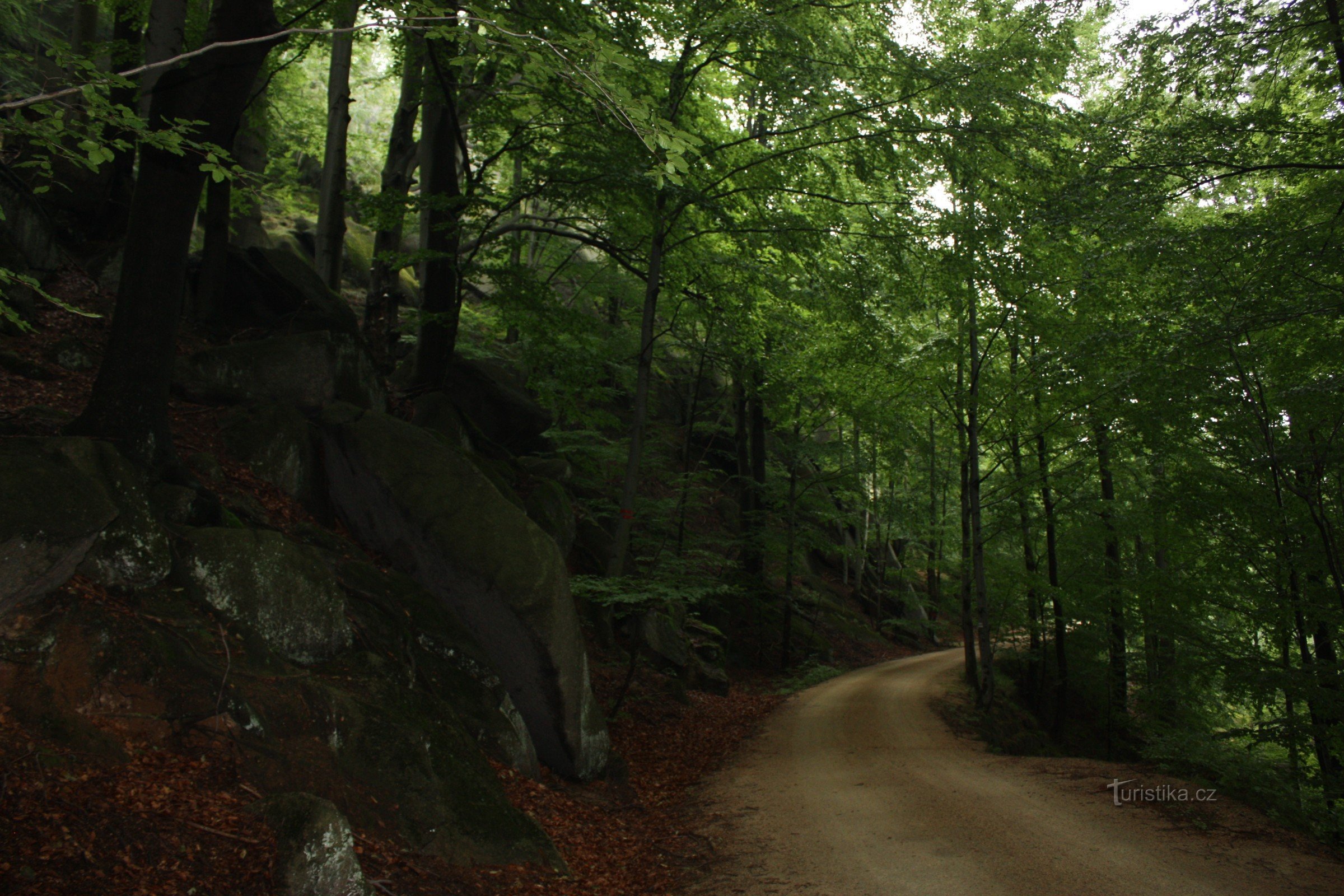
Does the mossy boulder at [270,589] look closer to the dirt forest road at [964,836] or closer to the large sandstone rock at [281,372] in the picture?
the large sandstone rock at [281,372]

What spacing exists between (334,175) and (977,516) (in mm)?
14234

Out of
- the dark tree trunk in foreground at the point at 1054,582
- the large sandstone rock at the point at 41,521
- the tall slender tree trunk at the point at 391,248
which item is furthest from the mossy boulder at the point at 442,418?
the dark tree trunk in foreground at the point at 1054,582

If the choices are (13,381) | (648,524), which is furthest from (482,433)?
(13,381)

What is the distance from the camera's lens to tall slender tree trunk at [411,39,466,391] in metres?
11.2

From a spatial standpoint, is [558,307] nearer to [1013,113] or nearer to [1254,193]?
[1013,113]

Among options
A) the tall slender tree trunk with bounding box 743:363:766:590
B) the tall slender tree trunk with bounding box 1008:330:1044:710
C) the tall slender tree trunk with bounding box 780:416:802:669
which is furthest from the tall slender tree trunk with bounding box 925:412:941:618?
the tall slender tree trunk with bounding box 1008:330:1044:710

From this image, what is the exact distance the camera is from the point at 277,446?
25.9 ft

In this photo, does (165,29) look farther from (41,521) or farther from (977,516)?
(977,516)

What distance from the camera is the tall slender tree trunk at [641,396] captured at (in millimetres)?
10586

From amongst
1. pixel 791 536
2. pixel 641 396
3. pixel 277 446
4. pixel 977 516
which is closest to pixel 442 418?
pixel 641 396

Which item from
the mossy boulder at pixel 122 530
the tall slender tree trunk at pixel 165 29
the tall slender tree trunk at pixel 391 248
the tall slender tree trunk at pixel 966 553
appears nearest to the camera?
the mossy boulder at pixel 122 530

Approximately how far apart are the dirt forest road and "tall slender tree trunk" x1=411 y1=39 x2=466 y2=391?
826 centimetres

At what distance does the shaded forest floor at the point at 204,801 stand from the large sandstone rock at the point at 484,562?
55 centimetres

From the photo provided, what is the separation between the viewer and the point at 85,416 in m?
5.82
